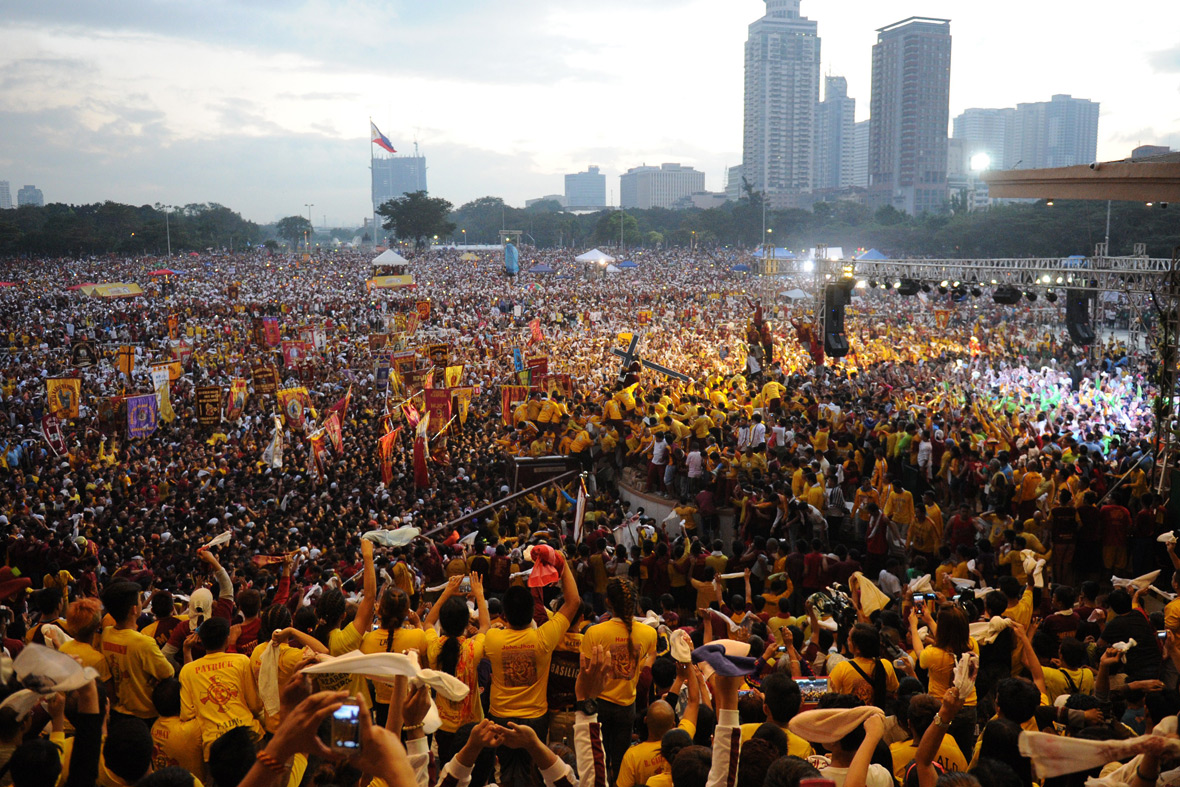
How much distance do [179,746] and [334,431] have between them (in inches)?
423

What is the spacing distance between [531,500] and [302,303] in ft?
99.2

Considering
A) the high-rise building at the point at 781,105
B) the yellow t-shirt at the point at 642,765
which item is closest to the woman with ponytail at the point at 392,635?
the yellow t-shirt at the point at 642,765

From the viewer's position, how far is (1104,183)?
8625 mm

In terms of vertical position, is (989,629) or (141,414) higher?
(989,629)

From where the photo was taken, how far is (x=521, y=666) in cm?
379

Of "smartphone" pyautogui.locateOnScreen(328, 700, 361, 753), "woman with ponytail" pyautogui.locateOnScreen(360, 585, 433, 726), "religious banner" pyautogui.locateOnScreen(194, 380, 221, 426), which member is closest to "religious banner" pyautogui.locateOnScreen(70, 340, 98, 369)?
"religious banner" pyautogui.locateOnScreen(194, 380, 221, 426)

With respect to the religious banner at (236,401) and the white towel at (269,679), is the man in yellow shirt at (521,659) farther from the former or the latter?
the religious banner at (236,401)

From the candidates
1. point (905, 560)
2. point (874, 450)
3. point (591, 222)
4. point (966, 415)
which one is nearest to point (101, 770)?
point (905, 560)

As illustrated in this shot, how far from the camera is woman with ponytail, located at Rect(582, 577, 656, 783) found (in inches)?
151

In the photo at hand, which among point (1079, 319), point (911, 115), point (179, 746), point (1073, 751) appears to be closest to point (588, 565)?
point (179, 746)

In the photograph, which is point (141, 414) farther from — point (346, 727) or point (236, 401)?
point (346, 727)

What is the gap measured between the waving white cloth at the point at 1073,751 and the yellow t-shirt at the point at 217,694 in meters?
2.96

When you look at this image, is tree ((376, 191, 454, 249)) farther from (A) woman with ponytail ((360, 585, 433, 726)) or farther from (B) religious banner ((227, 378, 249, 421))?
(A) woman with ponytail ((360, 585, 433, 726))

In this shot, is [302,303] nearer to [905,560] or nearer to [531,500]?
[531,500]
